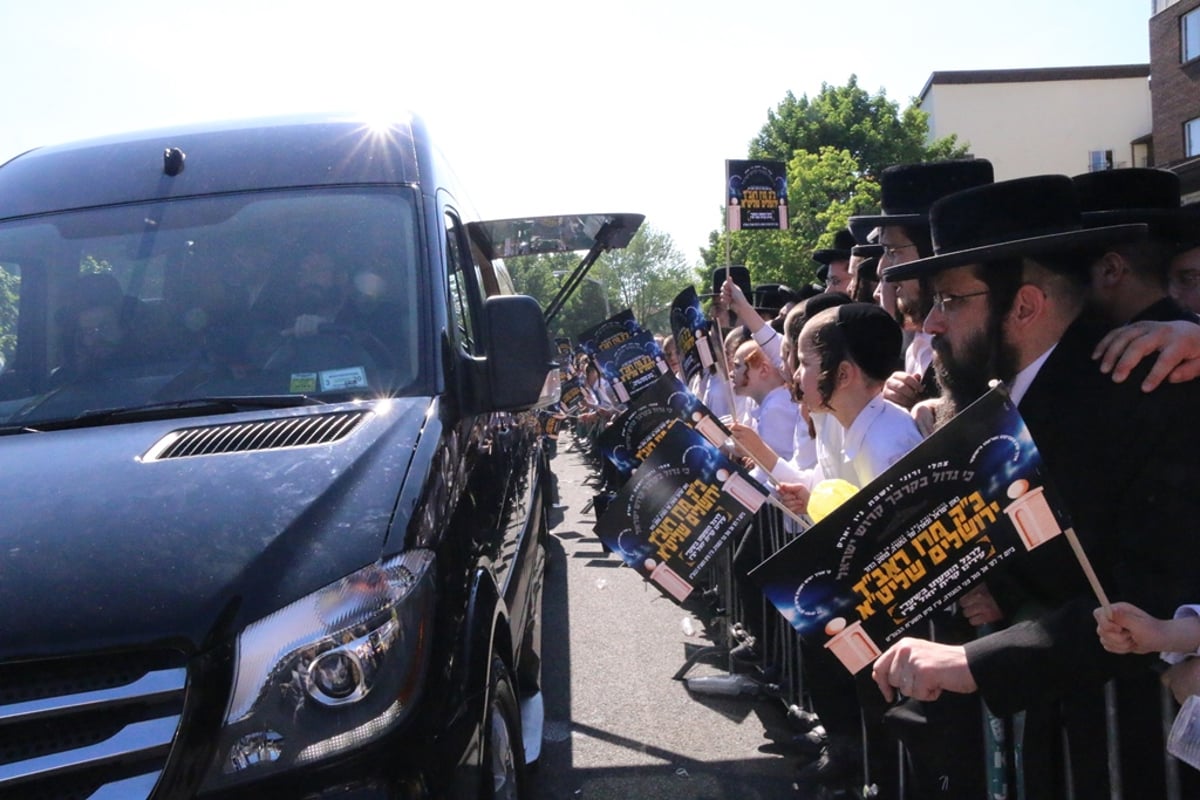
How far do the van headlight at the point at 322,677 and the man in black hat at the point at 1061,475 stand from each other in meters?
1.10

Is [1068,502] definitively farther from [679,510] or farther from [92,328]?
[92,328]

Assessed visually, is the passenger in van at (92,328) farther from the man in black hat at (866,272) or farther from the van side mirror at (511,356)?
the man in black hat at (866,272)

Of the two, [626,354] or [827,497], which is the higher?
[827,497]

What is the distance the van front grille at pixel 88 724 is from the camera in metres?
2.10

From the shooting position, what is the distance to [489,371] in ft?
11.6

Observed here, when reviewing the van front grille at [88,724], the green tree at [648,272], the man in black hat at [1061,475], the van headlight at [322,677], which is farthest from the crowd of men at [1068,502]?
the green tree at [648,272]

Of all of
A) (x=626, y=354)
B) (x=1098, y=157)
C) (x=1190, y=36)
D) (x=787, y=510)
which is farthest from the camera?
(x=1098, y=157)

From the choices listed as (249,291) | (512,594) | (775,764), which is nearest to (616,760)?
(775,764)

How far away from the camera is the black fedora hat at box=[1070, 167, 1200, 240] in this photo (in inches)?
136

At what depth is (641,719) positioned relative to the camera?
536cm

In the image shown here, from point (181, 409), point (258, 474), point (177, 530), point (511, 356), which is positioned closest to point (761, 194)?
point (511, 356)

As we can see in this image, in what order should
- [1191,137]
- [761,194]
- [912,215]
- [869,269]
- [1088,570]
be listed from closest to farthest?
[1088,570] < [912,215] < [869,269] < [761,194] < [1191,137]

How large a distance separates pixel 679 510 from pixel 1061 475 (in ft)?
6.86

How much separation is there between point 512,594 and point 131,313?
1714 millimetres
